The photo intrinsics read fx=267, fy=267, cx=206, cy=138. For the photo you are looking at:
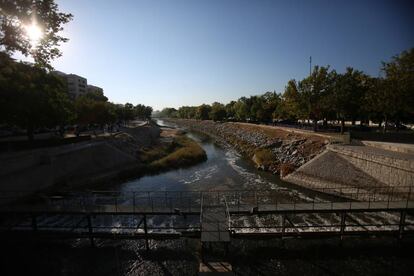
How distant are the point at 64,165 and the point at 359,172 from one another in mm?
36961

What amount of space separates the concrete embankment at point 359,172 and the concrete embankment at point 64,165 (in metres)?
26.2

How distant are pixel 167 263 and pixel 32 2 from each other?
22.2 meters

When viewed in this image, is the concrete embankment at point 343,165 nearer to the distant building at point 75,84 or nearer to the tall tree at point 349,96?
the tall tree at point 349,96

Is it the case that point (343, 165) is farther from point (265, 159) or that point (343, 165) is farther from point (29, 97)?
point (29, 97)

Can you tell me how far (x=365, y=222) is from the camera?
22.7 m

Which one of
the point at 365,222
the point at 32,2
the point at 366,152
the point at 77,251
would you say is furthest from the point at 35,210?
the point at 366,152

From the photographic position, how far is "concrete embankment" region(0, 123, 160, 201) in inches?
1140

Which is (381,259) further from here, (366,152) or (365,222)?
(366,152)

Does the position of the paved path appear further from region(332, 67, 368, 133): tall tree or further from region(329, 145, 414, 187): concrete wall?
region(332, 67, 368, 133): tall tree

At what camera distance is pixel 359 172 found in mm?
30828

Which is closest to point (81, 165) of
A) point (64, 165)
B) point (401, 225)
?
point (64, 165)

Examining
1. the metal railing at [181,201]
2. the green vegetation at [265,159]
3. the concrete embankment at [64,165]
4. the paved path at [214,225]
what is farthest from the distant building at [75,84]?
the paved path at [214,225]

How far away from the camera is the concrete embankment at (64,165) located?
29.0 metres

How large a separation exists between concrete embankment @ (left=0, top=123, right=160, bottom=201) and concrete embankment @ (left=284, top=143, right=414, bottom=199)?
26.2 meters
